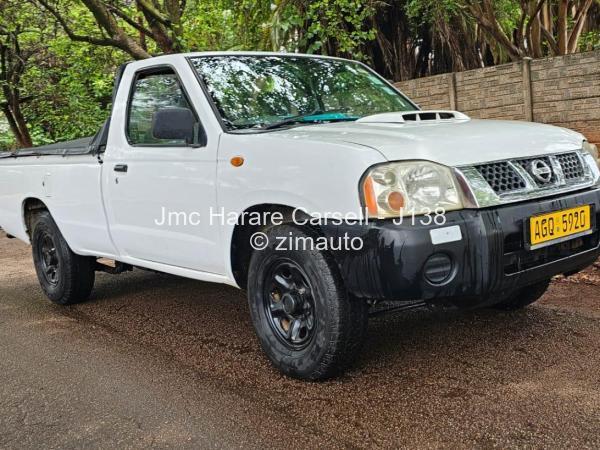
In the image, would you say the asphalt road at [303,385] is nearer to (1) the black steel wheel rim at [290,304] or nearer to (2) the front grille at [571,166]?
(1) the black steel wheel rim at [290,304]

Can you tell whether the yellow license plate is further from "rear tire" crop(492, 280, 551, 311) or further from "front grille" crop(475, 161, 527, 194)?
"rear tire" crop(492, 280, 551, 311)

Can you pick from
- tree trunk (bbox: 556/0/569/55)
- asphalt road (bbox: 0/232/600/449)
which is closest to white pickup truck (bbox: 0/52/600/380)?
asphalt road (bbox: 0/232/600/449)

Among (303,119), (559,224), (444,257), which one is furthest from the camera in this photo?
(303,119)

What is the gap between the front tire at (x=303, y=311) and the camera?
9.83 feet

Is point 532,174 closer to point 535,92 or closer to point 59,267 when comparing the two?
point 59,267

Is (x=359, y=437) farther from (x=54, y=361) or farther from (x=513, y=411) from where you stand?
(x=54, y=361)

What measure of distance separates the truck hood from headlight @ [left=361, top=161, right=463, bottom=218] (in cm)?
5

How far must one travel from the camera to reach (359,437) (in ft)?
8.64

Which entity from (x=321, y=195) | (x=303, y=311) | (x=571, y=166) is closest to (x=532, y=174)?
(x=571, y=166)

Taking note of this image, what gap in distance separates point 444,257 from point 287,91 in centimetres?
164

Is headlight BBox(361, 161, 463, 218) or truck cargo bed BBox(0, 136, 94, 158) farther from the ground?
truck cargo bed BBox(0, 136, 94, 158)

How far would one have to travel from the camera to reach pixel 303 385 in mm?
3217

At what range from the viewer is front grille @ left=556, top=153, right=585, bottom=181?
3279 mm

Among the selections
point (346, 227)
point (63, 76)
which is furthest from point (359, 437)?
point (63, 76)
